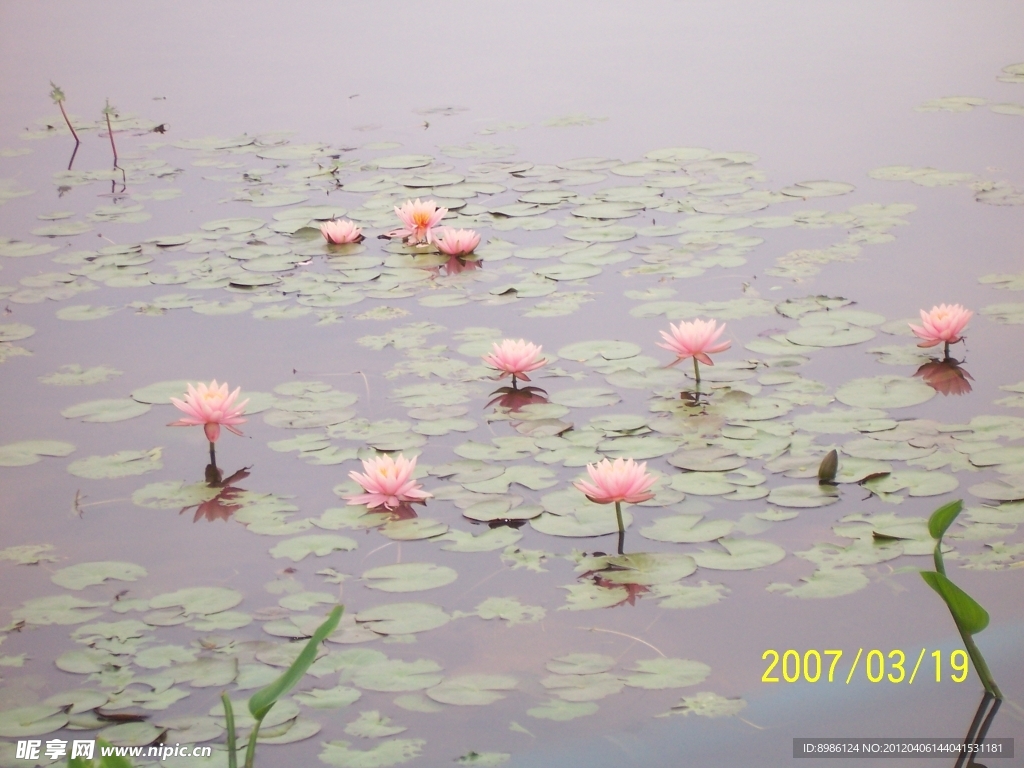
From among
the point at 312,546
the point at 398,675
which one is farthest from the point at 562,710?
the point at 312,546

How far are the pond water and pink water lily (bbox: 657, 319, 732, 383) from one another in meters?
0.08

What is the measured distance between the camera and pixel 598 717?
1.68 m

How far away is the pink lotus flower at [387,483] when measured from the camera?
218cm

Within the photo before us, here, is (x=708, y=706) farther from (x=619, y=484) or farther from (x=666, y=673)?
(x=619, y=484)

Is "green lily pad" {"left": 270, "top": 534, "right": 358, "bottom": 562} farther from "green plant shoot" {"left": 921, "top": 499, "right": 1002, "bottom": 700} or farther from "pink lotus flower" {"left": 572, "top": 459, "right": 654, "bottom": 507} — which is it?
"green plant shoot" {"left": 921, "top": 499, "right": 1002, "bottom": 700}

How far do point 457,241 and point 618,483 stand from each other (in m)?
1.49

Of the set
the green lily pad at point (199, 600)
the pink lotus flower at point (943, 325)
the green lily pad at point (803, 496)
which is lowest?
the green lily pad at point (199, 600)

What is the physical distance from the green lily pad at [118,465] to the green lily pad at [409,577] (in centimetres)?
67

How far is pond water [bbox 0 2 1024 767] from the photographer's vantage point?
1.75m

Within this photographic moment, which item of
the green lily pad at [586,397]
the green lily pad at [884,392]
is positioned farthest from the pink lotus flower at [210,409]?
the green lily pad at [884,392]

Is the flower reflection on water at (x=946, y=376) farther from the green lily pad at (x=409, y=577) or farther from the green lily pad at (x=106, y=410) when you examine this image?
the green lily pad at (x=106, y=410)

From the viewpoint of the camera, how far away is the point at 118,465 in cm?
243

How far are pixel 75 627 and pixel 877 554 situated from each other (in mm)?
1398

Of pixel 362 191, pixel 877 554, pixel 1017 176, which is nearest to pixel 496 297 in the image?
pixel 362 191
